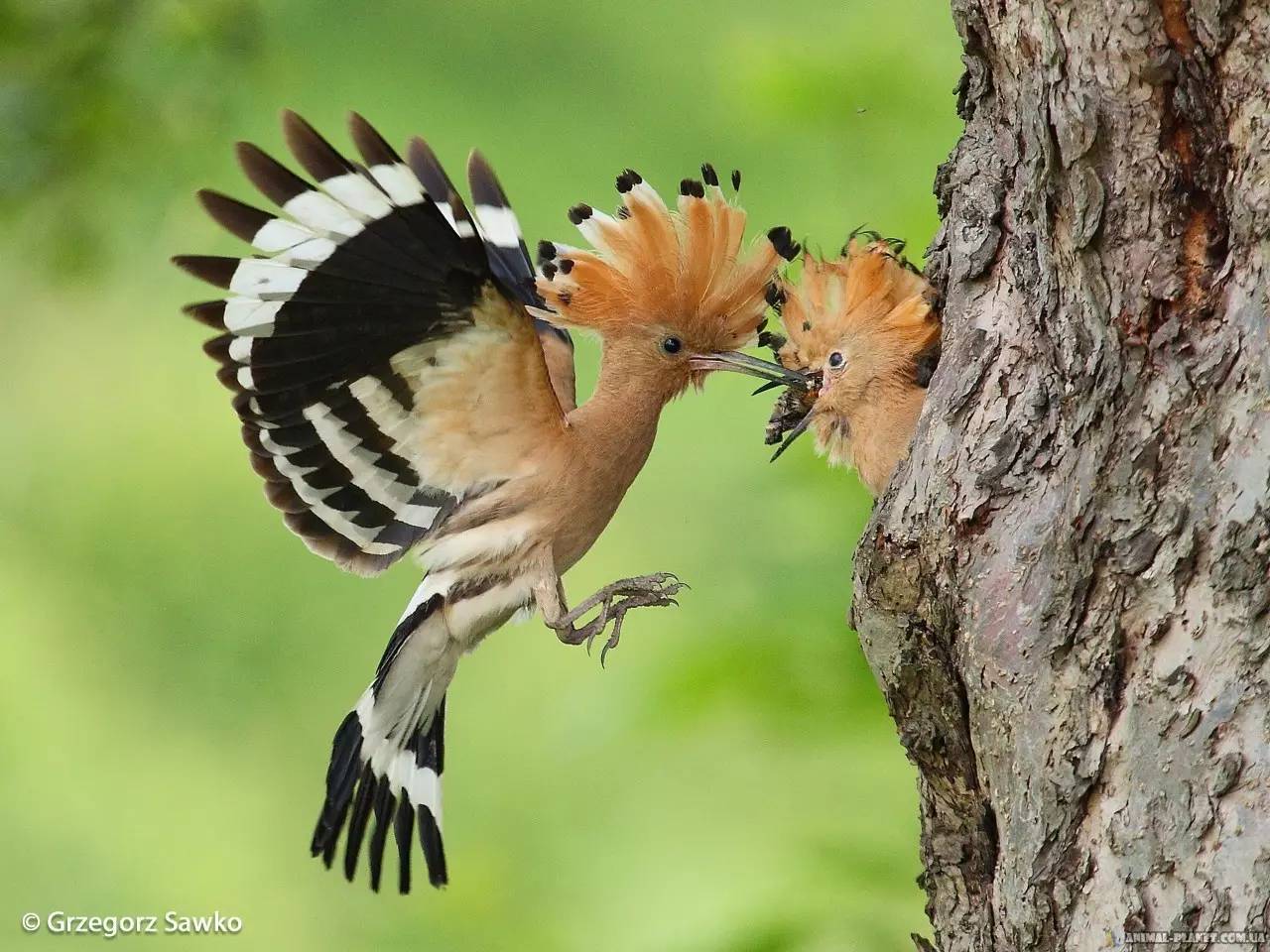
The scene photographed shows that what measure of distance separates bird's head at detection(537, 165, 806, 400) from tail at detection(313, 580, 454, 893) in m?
0.71

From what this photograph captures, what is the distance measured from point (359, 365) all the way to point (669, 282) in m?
0.56

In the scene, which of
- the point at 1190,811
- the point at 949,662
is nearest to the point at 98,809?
the point at 949,662

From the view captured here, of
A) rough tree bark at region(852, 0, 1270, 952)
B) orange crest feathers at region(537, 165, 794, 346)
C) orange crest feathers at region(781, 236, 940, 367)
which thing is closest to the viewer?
rough tree bark at region(852, 0, 1270, 952)

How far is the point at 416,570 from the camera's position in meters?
5.07

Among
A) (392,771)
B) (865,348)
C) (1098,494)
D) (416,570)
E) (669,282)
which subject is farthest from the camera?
(416,570)

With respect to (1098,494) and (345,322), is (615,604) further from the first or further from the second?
(1098,494)

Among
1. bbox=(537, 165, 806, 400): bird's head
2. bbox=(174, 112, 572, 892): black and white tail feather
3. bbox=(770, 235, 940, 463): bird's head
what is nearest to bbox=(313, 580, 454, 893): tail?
bbox=(174, 112, 572, 892): black and white tail feather

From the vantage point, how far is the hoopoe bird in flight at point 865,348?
7.82 ft

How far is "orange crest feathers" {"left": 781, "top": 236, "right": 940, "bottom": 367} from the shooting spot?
93.2 inches

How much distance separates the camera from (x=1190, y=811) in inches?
67.9

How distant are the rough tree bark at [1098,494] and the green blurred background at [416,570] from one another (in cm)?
50

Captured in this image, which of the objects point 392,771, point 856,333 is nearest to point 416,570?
point 392,771

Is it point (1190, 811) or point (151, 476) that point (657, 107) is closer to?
point (151, 476)

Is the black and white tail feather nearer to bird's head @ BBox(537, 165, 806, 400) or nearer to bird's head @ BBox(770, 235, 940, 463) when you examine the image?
bird's head @ BBox(537, 165, 806, 400)
